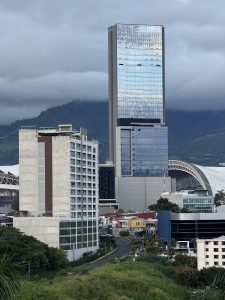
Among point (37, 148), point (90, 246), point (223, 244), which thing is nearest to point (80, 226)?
point (90, 246)

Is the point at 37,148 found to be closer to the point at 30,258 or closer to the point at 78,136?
the point at 78,136

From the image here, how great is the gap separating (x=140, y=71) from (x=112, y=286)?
11775 cm

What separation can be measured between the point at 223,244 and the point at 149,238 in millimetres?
21715

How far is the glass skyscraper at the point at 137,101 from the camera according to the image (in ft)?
519

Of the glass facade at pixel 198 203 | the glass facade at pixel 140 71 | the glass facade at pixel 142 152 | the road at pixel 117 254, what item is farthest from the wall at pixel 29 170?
the glass facade at pixel 140 71

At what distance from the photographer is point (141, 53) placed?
166 m

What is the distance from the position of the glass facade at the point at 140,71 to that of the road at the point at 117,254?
52.2 metres

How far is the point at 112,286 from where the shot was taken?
5259cm

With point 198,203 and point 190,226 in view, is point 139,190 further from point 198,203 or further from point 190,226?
point 190,226

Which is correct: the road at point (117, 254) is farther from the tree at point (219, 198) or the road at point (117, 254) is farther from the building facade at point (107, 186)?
the building facade at point (107, 186)

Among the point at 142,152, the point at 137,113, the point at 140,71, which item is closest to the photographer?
the point at 142,152

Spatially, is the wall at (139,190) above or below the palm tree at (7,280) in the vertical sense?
above

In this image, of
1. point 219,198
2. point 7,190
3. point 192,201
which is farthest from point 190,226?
point 7,190

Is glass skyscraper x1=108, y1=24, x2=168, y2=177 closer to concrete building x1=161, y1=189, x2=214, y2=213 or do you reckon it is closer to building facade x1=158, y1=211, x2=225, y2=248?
Answer: concrete building x1=161, y1=189, x2=214, y2=213
